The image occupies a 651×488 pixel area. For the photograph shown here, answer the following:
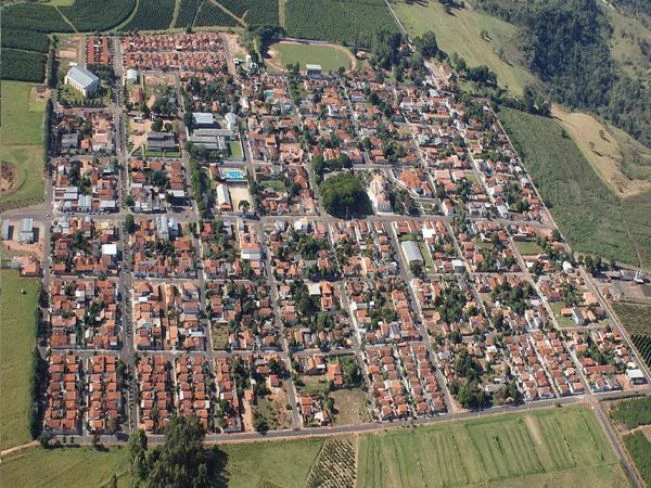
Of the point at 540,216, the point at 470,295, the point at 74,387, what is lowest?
the point at 74,387

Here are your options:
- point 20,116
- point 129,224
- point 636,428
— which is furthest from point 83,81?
point 636,428

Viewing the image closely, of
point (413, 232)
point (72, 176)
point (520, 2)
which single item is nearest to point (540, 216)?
point (413, 232)

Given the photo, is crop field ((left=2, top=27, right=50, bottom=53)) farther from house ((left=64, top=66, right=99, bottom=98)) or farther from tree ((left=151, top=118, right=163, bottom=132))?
tree ((left=151, top=118, right=163, bottom=132))

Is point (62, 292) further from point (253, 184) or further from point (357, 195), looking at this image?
point (357, 195)

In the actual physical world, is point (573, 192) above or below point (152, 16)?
below

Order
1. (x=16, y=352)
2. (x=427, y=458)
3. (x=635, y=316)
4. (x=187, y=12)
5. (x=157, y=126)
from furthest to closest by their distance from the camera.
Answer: (x=187, y=12), (x=157, y=126), (x=635, y=316), (x=427, y=458), (x=16, y=352)

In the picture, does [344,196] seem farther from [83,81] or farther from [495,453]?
[83,81]

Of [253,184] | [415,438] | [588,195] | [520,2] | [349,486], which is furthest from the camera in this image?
[520,2]

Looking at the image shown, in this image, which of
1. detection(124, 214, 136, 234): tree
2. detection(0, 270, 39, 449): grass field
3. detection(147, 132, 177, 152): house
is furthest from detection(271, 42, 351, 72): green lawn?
detection(0, 270, 39, 449): grass field
